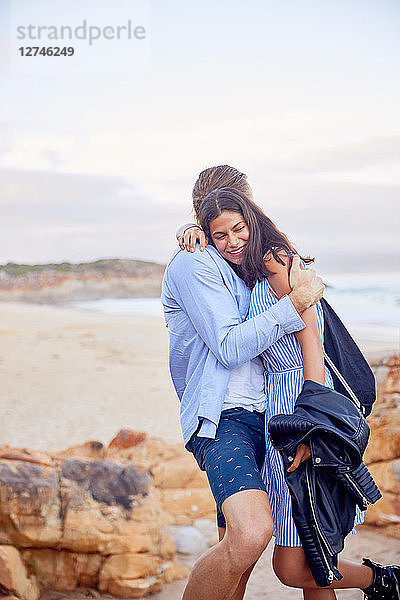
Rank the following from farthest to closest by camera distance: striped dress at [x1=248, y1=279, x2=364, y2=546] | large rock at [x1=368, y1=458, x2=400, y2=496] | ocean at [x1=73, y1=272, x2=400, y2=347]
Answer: ocean at [x1=73, y1=272, x2=400, y2=347] < large rock at [x1=368, y1=458, x2=400, y2=496] < striped dress at [x1=248, y1=279, x2=364, y2=546]

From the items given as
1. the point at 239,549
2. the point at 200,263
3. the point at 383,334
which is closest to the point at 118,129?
the point at 383,334

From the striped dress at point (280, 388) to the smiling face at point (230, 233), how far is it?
13cm

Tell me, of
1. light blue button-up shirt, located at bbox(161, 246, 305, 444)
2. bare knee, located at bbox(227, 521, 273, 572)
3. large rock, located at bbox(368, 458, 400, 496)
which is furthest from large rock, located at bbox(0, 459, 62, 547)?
large rock, located at bbox(368, 458, 400, 496)

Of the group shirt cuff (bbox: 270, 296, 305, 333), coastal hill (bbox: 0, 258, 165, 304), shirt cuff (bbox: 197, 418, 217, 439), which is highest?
coastal hill (bbox: 0, 258, 165, 304)

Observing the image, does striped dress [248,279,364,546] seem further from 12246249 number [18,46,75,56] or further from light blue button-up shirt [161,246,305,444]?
12246249 number [18,46,75,56]

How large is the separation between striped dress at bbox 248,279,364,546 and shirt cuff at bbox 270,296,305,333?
0.31 ft

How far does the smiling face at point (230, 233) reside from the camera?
84.7 inches

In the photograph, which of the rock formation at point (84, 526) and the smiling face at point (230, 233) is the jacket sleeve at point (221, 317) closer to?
the smiling face at point (230, 233)

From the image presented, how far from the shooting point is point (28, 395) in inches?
301

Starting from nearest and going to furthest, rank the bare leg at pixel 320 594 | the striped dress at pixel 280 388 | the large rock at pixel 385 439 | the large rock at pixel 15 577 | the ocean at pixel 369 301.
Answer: the striped dress at pixel 280 388, the bare leg at pixel 320 594, the large rock at pixel 15 577, the large rock at pixel 385 439, the ocean at pixel 369 301

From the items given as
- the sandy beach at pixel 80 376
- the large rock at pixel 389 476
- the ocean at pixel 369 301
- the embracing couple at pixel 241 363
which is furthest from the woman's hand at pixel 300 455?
the ocean at pixel 369 301

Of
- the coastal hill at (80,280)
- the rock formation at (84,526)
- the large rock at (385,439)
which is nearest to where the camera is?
the rock formation at (84,526)

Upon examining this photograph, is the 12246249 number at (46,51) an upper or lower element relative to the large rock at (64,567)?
upper

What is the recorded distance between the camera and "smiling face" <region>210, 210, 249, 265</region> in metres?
2.15
